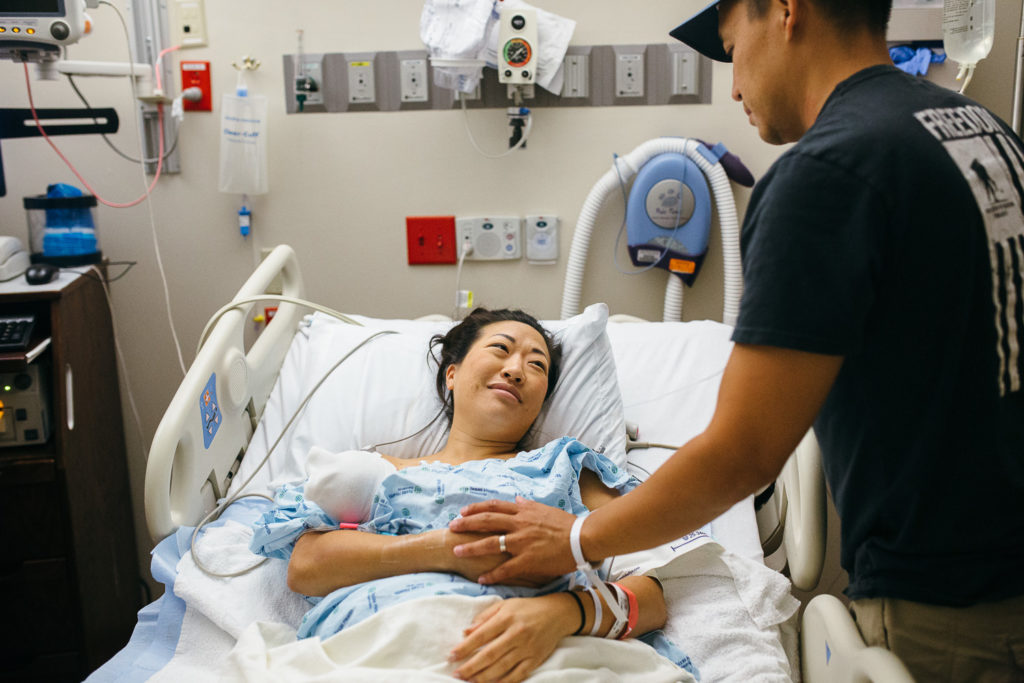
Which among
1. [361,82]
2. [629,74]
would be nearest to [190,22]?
[361,82]

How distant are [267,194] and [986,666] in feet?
7.43

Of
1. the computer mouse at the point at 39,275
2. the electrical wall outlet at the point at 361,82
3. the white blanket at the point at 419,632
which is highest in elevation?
the electrical wall outlet at the point at 361,82

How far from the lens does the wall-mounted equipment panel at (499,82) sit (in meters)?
2.49

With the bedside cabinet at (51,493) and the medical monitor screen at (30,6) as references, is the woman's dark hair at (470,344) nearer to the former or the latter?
the bedside cabinet at (51,493)

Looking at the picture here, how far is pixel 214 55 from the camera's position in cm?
257

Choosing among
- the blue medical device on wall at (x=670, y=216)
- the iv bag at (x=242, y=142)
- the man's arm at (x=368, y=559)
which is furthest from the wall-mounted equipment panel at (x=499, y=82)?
the man's arm at (x=368, y=559)

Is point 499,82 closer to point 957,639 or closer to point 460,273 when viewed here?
point 460,273

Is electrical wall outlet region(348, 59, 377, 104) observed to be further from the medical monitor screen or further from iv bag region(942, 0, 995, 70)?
iv bag region(942, 0, 995, 70)

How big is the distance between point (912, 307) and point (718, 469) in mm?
284

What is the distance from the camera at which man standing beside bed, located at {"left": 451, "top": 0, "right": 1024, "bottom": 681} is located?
909 mm

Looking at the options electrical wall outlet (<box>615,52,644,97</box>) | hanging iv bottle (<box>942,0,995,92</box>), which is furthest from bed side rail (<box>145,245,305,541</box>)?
hanging iv bottle (<box>942,0,995,92</box>)

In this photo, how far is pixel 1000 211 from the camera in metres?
0.95

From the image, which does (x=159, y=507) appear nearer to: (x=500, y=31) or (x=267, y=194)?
(x=267, y=194)

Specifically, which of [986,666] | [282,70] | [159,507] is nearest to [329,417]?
[159,507]
